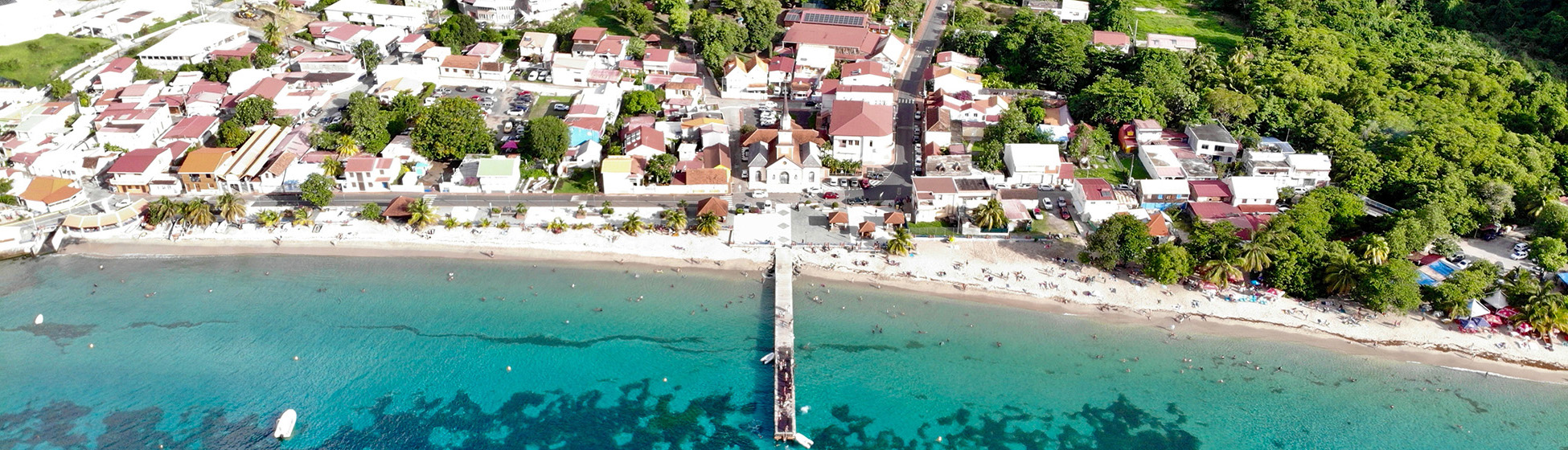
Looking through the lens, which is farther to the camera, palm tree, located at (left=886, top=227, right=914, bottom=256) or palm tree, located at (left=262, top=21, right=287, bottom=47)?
palm tree, located at (left=262, top=21, right=287, bottom=47)

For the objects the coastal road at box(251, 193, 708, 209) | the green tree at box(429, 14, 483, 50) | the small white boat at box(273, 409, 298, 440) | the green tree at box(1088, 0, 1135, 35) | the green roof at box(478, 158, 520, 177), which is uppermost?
the green tree at box(1088, 0, 1135, 35)

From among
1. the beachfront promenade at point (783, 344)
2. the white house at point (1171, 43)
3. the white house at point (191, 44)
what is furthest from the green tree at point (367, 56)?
the white house at point (1171, 43)

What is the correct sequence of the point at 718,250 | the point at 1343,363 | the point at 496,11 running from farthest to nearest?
1. the point at 496,11
2. the point at 718,250
3. the point at 1343,363

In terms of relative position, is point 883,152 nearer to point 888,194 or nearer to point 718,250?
point 888,194

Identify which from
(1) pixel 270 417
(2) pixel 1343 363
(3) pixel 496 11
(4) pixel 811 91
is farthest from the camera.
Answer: (3) pixel 496 11

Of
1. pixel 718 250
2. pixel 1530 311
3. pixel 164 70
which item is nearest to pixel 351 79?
pixel 164 70

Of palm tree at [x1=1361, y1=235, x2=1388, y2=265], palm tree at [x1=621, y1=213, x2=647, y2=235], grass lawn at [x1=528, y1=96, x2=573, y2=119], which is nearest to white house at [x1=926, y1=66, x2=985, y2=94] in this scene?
grass lawn at [x1=528, y1=96, x2=573, y2=119]

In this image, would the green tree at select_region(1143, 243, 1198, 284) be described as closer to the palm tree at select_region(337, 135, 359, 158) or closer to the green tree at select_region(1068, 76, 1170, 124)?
the green tree at select_region(1068, 76, 1170, 124)
